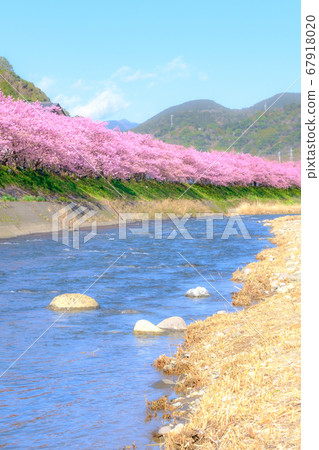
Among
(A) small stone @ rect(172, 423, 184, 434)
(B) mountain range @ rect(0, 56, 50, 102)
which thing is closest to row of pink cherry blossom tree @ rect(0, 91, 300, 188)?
(A) small stone @ rect(172, 423, 184, 434)

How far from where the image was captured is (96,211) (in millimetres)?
47344

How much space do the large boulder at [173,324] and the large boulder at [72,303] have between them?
9.24ft

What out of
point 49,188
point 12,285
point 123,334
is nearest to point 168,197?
point 49,188

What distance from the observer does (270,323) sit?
33.0 feet

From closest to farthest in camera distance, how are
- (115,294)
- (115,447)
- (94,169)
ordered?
1. (115,447)
2. (115,294)
3. (94,169)

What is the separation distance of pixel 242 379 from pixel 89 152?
53607 mm

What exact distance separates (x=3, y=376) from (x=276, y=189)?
110409 millimetres

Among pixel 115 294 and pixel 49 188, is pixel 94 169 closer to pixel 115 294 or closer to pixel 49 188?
pixel 49 188

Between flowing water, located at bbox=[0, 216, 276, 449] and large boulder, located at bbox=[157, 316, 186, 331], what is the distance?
0.53 metres

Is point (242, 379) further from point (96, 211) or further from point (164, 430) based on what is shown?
point (96, 211)

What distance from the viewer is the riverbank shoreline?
35.5 metres

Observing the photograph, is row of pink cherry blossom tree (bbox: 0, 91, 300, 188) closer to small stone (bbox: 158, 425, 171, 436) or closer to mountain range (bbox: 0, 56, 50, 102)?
small stone (bbox: 158, 425, 171, 436)

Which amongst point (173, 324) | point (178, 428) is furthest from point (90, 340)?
point (178, 428)

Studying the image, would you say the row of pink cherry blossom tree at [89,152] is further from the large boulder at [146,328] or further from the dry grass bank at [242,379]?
the dry grass bank at [242,379]
